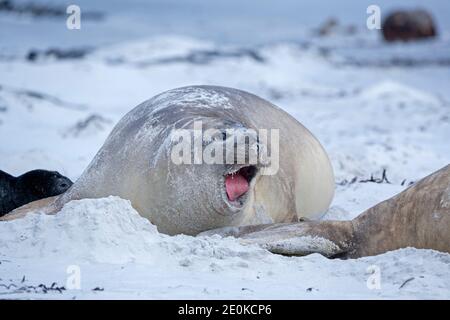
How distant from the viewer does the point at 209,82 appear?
13.3 meters

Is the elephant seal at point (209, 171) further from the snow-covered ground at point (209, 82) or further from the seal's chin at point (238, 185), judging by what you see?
the snow-covered ground at point (209, 82)

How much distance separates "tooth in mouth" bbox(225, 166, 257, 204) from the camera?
459cm

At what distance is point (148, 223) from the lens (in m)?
4.55

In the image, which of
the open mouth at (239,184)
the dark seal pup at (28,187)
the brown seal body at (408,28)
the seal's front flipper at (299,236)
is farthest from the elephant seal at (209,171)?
the brown seal body at (408,28)

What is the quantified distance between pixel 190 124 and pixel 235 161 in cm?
48

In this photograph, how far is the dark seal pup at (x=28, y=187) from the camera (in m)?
5.58

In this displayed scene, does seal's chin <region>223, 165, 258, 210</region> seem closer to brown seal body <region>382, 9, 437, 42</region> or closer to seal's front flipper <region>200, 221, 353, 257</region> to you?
seal's front flipper <region>200, 221, 353, 257</region>

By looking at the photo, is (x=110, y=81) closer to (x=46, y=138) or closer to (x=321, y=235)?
(x=46, y=138)

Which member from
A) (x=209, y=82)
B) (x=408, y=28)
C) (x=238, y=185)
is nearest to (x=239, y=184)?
(x=238, y=185)

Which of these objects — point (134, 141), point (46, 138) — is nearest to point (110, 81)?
point (46, 138)

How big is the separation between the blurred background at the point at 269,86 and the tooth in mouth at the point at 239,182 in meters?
A: 1.18

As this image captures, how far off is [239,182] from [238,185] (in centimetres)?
2

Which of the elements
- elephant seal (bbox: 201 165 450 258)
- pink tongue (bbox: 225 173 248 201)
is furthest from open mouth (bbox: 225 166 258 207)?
elephant seal (bbox: 201 165 450 258)

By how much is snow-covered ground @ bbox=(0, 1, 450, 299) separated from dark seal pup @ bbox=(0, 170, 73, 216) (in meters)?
0.85
